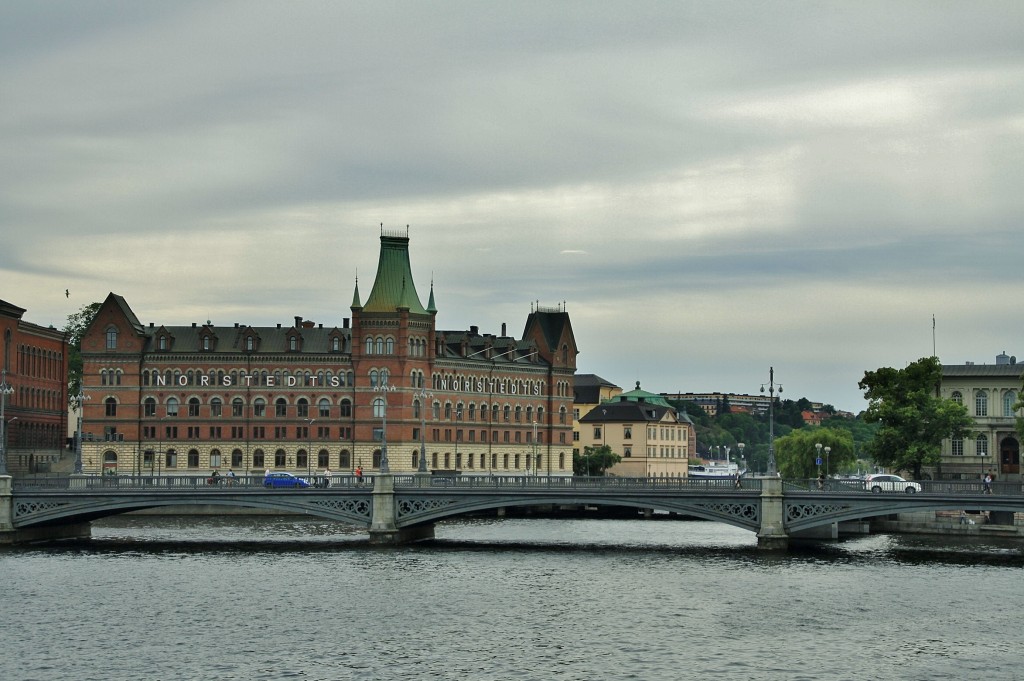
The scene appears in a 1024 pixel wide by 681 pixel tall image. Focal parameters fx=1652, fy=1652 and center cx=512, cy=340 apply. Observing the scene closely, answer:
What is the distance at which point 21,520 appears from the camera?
4031 inches

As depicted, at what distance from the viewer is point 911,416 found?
136m

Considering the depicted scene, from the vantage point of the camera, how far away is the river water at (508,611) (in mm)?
58906

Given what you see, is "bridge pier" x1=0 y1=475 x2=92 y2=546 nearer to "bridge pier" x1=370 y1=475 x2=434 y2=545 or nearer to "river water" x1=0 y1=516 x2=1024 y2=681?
"river water" x1=0 y1=516 x2=1024 y2=681

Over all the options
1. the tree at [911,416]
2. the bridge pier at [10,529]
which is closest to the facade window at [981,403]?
the tree at [911,416]

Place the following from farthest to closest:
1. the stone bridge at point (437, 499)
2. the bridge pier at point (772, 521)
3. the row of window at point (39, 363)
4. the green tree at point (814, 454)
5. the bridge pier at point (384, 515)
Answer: the row of window at point (39, 363), the green tree at point (814, 454), the bridge pier at point (384, 515), the stone bridge at point (437, 499), the bridge pier at point (772, 521)

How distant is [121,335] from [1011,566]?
109 m

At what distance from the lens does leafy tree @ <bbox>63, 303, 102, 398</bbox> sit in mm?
192125

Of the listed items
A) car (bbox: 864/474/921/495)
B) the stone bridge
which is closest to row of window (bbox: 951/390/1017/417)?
car (bbox: 864/474/921/495)

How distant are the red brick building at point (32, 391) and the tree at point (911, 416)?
81634 millimetres

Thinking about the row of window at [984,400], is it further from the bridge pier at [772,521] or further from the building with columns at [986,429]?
the bridge pier at [772,521]

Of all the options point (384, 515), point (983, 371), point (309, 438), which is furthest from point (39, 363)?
point (983, 371)

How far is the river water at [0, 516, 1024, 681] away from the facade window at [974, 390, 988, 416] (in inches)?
1771

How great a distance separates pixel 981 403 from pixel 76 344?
105 meters

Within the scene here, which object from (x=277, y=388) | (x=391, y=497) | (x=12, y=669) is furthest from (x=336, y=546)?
(x=277, y=388)
